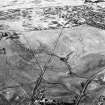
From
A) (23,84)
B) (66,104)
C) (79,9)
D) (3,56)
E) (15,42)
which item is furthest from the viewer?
(79,9)

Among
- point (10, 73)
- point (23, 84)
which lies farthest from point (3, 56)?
point (23, 84)

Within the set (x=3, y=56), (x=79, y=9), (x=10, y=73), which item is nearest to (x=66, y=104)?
(x=10, y=73)

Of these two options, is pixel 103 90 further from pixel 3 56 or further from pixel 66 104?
pixel 3 56

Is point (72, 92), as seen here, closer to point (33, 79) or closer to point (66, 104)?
point (66, 104)

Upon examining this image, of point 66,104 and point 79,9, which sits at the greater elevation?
point 79,9

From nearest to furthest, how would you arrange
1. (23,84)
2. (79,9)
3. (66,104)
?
(66,104), (23,84), (79,9)

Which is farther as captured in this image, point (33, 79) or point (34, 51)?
point (34, 51)
